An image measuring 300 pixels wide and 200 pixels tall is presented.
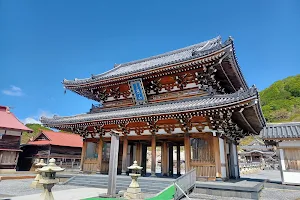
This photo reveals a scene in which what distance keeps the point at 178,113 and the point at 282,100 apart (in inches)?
3634

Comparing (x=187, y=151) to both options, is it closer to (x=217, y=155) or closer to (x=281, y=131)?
(x=217, y=155)

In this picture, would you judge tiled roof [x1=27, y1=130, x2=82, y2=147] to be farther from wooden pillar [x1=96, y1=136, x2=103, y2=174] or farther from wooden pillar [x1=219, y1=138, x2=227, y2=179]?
wooden pillar [x1=219, y1=138, x2=227, y2=179]

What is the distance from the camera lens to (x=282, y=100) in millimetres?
87312

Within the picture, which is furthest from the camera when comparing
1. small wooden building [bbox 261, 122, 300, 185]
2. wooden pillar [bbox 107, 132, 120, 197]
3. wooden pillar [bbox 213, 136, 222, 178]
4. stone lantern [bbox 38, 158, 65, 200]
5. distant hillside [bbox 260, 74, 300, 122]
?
distant hillside [bbox 260, 74, 300, 122]

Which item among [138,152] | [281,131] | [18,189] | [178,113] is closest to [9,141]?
[18,189]

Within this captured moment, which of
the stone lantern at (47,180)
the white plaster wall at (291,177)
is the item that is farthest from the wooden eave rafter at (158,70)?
the stone lantern at (47,180)

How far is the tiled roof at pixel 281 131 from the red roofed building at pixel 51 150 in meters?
25.9

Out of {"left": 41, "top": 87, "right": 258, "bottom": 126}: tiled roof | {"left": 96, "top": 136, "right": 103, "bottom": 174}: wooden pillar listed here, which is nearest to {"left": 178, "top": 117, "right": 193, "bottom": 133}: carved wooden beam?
{"left": 41, "top": 87, "right": 258, "bottom": 126}: tiled roof

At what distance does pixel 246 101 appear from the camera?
10.2 metres

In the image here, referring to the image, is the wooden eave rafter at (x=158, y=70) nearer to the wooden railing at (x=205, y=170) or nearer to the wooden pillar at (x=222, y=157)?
the wooden pillar at (x=222, y=157)

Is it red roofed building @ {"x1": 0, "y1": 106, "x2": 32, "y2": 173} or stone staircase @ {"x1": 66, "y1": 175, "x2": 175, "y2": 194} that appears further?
red roofed building @ {"x1": 0, "y1": 106, "x2": 32, "y2": 173}

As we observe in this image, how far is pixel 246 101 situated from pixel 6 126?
27296 mm

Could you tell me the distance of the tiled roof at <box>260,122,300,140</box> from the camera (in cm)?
1278

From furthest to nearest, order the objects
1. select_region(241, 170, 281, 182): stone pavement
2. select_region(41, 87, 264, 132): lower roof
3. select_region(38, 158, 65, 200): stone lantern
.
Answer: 1. select_region(241, 170, 281, 182): stone pavement
2. select_region(41, 87, 264, 132): lower roof
3. select_region(38, 158, 65, 200): stone lantern
